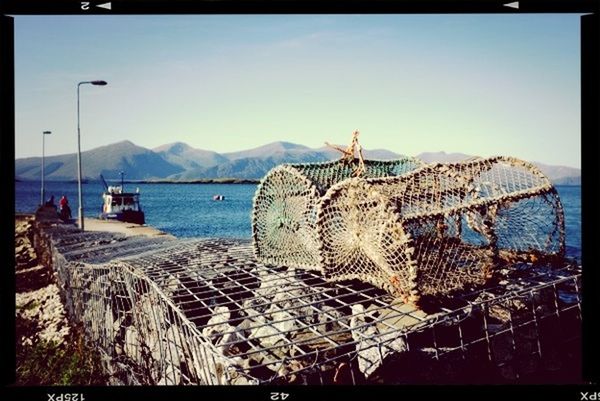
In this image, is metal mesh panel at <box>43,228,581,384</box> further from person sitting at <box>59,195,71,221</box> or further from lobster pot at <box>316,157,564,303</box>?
person sitting at <box>59,195,71,221</box>

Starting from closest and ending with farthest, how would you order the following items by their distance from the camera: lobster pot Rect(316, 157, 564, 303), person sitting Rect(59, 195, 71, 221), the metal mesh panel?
1. the metal mesh panel
2. lobster pot Rect(316, 157, 564, 303)
3. person sitting Rect(59, 195, 71, 221)

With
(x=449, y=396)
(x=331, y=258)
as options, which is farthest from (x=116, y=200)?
(x=449, y=396)

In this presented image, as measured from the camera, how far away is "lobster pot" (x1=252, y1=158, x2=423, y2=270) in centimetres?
375

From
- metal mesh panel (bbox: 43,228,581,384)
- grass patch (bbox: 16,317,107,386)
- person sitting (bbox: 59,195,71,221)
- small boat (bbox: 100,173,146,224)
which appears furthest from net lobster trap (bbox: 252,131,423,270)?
small boat (bbox: 100,173,146,224)

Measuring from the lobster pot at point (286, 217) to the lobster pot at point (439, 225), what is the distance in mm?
435

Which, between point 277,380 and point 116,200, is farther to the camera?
point 116,200

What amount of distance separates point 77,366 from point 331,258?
7.11ft

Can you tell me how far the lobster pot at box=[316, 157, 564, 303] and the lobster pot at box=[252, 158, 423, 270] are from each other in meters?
0.43

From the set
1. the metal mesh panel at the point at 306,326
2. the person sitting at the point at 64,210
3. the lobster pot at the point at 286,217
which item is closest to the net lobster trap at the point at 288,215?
the lobster pot at the point at 286,217

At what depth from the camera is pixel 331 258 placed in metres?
3.35

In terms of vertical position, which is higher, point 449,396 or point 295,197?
point 295,197

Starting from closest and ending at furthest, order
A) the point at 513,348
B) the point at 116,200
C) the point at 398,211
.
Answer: the point at 398,211, the point at 513,348, the point at 116,200

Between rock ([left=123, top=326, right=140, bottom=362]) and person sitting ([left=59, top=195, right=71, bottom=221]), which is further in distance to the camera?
person sitting ([left=59, top=195, right=71, bottom=221])
